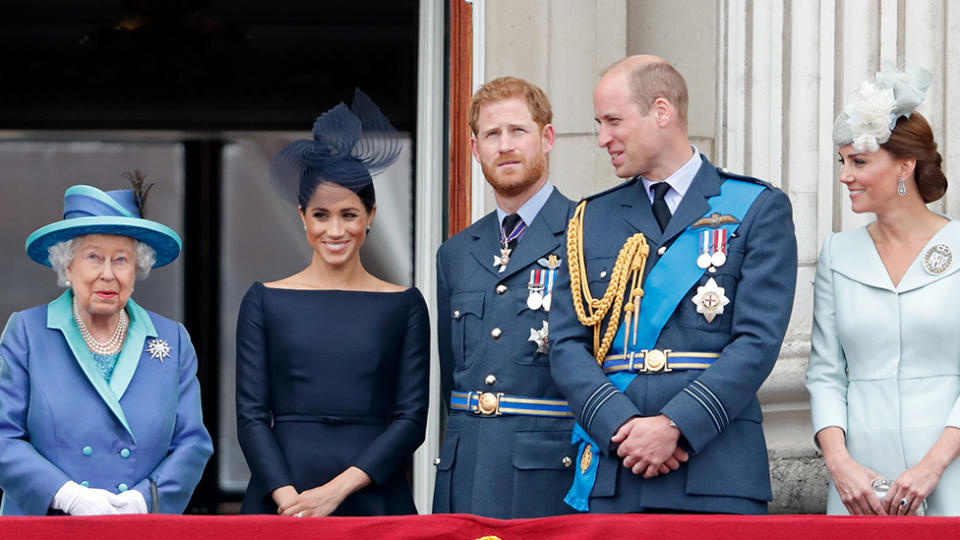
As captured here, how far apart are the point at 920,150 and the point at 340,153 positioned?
1.39 metres

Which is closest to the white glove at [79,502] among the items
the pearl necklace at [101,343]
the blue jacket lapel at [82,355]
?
the blue jacket lapel at [82,355]

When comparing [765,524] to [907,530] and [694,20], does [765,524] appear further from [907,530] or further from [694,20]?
[694,20]

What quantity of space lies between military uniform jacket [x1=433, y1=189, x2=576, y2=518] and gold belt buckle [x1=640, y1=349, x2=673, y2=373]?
0.29 meters

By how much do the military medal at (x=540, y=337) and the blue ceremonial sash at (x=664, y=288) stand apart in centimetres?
31

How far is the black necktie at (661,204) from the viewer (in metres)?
3.22

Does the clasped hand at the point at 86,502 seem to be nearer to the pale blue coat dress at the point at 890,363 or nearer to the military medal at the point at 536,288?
the military medal at the point at 536,288

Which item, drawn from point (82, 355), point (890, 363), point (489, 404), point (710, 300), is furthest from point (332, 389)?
point (890, 363)

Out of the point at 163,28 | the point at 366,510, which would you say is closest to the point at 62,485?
the point at 366,510

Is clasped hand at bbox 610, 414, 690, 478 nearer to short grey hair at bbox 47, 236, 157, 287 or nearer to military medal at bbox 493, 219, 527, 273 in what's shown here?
military medal at bbox 493, 219, 527, 273

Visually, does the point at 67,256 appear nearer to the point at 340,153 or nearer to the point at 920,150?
the point at 340,153

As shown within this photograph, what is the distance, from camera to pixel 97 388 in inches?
127

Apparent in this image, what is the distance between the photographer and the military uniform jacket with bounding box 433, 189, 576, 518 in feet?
11.1

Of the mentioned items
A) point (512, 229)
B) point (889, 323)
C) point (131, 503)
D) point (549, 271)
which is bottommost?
point (131, 503)

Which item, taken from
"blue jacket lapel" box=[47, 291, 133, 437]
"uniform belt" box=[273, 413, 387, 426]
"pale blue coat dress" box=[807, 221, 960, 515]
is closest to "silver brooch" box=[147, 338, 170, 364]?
"blue jacket lapel" box=[47, 291, 133, 437]
